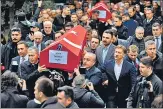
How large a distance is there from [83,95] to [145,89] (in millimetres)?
901

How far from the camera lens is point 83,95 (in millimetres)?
7625

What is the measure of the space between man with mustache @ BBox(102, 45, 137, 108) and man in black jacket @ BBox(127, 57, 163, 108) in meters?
0.85

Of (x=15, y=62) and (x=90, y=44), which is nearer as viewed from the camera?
(x=15, y=62)

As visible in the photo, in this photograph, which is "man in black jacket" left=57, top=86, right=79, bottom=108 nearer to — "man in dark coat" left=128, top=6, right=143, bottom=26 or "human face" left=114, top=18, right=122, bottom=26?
"human face" left=114, top=18, right=122, bottom=26

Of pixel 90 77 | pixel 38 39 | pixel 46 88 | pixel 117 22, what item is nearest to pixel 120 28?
pixel 117 22

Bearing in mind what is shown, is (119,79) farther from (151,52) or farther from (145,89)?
(145,89)

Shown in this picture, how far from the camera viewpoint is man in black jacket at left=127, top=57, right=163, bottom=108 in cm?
766

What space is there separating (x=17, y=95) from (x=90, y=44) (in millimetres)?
3712

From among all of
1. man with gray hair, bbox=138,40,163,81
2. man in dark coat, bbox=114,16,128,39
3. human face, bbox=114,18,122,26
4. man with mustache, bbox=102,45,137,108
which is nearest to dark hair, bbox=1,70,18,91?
man with mustache, bbox=102,45,137,108

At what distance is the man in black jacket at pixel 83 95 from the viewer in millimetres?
7578

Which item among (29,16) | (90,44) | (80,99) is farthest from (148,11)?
(80,99)

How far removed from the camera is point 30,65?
8930 millimetres

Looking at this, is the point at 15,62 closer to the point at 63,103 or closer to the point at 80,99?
the point at 80,99

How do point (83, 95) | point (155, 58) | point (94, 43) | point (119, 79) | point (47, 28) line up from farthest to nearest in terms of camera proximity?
1. point (47, 28)
2. point (94, 43)
3. point (155, 58)
4. point (119, 79)
5. point (83, 95)
